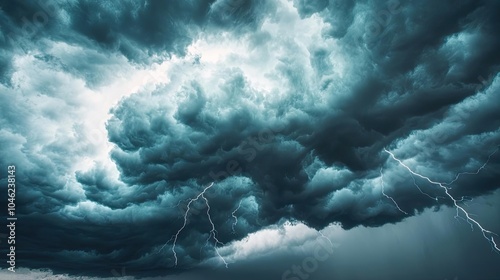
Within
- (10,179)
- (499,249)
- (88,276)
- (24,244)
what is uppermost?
(10,179)

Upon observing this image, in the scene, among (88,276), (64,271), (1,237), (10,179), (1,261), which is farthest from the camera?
(88,276)


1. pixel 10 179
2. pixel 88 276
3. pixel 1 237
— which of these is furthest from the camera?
pixel 88 276

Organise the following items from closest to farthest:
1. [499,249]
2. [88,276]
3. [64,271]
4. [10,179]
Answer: [499,249] < [10,179] < [64,271] < [88,276]

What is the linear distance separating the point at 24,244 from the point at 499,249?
56.8 m

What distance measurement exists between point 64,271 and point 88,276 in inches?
658

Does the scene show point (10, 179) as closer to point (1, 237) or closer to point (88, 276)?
point (1, 237)

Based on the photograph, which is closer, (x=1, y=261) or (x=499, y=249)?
(x=499, y=249)

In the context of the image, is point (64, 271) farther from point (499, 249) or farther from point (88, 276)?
point (499, 249)

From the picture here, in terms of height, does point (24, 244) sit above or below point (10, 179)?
below

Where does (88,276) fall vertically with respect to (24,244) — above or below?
below

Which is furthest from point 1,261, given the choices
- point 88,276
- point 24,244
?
point 88,276

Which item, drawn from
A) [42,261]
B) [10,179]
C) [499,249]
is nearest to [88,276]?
[42,261]

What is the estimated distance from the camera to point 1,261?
46312 millimetres

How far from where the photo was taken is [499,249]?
1928 centimetres
